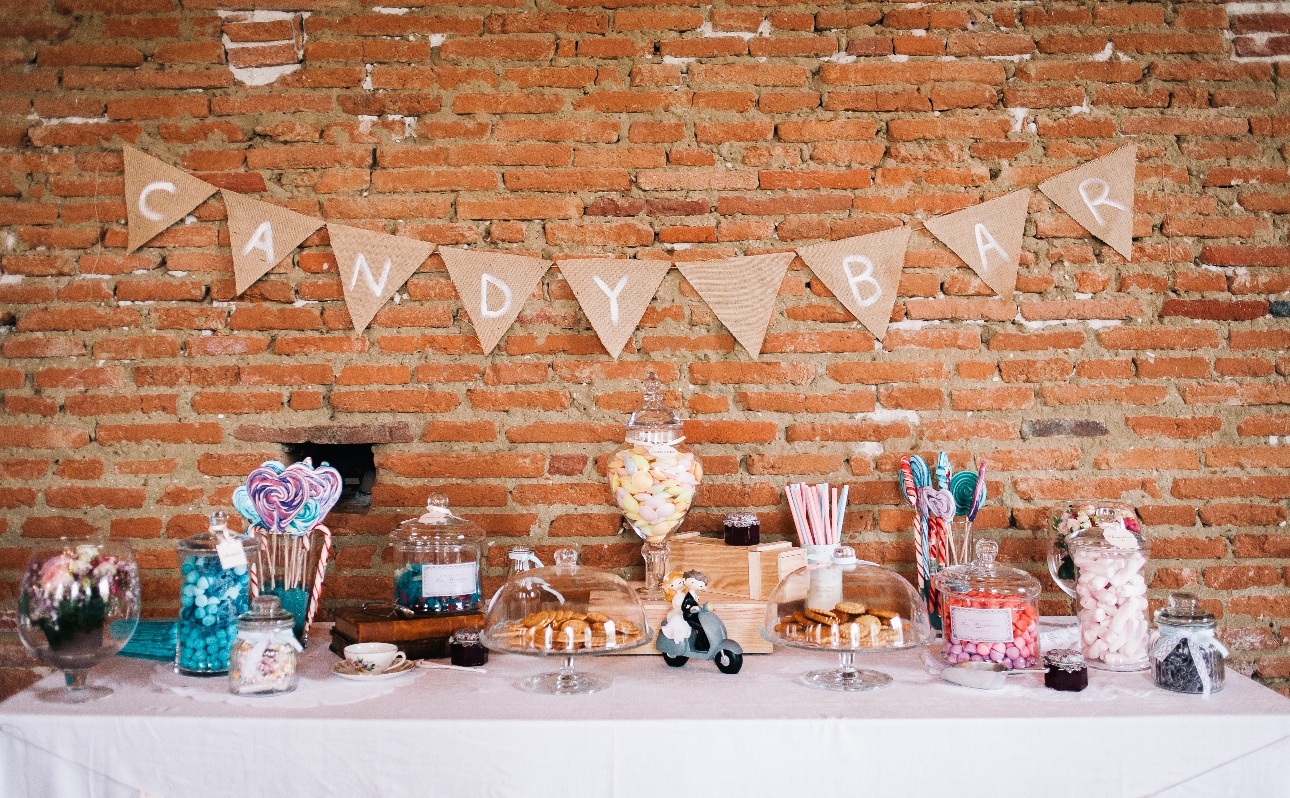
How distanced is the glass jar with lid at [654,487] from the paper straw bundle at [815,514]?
31 centimetres

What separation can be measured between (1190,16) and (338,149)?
7.78 feet

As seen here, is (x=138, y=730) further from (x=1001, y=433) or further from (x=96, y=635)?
(x=1001, y=433)

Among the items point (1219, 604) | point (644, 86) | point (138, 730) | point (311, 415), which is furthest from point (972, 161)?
point (138, 730)

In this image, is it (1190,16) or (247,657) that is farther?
(1190,16)

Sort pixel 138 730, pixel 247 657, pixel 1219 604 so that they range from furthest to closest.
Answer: pixel 1219 604, pixel 247 657, pixel 138 730

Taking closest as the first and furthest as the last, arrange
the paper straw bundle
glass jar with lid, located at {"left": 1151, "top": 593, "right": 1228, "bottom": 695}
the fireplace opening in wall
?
glass jar with lid, located at {"left": 1151, "top": 593, "right": 1228, "bottom": 695} < the paper straw bundle < the fireplace opening in wall

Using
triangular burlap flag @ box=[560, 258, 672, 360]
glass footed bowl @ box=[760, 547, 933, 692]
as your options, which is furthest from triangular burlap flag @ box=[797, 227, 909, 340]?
glass footed bowl @ box=[760, 547, 933, 692]

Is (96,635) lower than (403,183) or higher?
lower

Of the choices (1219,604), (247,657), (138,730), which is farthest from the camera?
(1219,604)

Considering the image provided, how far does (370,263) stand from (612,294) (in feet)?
2.17

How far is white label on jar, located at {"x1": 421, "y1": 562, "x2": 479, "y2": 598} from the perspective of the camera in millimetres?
2221

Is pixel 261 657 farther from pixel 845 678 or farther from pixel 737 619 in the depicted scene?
pixel 845 678

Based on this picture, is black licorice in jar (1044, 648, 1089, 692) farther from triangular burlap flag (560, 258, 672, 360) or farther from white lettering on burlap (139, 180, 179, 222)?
white lettering on burlap (139, 180, 179, 222)

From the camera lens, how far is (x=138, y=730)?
177 cm
